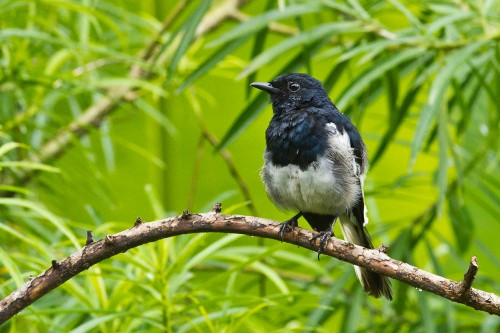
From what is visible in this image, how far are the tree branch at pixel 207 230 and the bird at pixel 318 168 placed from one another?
2.11 feet

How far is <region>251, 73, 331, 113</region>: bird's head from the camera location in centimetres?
304

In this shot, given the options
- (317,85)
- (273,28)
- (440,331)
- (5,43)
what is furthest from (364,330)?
(5,43)

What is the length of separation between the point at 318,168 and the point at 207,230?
2.81 feet

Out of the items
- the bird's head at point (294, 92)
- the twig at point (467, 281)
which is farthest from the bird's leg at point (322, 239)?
the bird's head at point (294, 92)

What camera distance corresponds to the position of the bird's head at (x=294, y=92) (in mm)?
3041

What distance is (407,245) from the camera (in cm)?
356

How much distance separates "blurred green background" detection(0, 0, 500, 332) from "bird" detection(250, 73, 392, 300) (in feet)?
0.46

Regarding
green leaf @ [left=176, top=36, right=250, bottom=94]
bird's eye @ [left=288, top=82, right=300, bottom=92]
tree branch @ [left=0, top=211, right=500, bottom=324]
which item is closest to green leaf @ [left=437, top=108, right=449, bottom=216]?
bird's eye @ [left=288, top=82, right=300, bottom=92]

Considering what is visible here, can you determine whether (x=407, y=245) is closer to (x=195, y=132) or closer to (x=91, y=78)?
(x=91, y=78)

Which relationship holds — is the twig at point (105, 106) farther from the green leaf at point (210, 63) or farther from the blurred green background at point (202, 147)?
the green leaf at point (210, 63)

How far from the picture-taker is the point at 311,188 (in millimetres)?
2699

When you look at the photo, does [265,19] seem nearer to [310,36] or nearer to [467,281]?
[310,36]

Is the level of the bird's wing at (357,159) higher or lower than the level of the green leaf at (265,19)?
lower

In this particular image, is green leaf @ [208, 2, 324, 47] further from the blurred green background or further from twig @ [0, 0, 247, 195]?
twig @ [0, 0, 247, 195]
